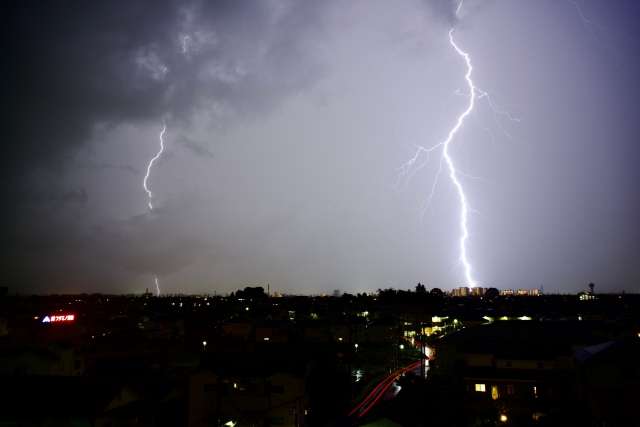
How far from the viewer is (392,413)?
13648mm

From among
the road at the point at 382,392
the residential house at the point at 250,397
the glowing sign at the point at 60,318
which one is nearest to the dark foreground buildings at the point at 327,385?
the residential house at the point at 250,397

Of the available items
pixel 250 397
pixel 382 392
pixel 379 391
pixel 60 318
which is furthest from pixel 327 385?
pixel 60 318

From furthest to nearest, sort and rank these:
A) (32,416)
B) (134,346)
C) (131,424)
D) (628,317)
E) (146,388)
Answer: (628,317), (134,346), (146,388), (131,424), (32,416)

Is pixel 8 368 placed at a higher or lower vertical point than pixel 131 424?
higher

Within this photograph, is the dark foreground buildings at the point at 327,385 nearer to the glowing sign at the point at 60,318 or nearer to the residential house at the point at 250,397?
the residential house at the point at 250,397

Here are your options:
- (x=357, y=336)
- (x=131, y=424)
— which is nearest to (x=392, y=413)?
(x=131, y=424)

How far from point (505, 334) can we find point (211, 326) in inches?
1028

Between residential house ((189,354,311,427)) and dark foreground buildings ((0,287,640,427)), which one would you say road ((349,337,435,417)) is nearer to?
dark foreground buildings ((0,287,640,427))

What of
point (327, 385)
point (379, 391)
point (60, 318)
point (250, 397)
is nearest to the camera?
point (250, 397)

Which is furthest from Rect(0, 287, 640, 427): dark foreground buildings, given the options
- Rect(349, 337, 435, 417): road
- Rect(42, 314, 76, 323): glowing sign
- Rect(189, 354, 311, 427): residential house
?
Rect(349, 337, 435, 417): road

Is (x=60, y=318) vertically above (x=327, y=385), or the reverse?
(x=60, y=318)

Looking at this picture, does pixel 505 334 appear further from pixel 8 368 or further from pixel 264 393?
pixel 8 368

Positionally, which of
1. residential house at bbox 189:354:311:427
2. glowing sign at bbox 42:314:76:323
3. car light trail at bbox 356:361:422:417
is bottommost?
car light trail at bbox 356:361:422:417

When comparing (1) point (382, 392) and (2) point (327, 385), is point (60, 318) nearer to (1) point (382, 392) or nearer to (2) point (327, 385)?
(2) point (327, 385)
